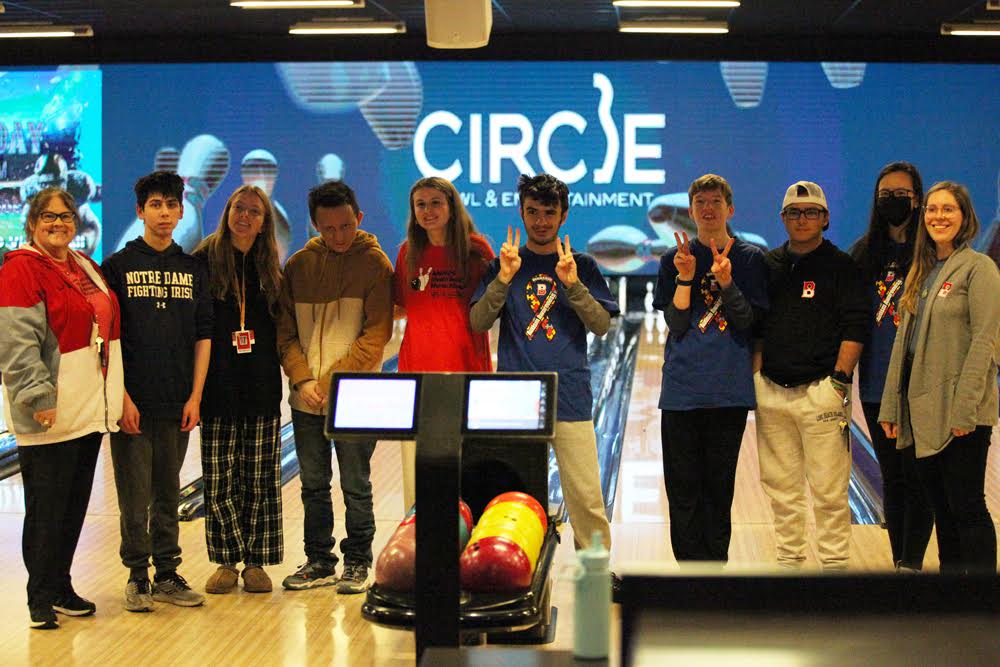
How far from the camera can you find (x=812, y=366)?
3.60 m

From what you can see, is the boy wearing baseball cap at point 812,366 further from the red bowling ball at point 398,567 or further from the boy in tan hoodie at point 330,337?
the red bowling ball at point 398,567

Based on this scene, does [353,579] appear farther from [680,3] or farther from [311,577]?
[680,3]

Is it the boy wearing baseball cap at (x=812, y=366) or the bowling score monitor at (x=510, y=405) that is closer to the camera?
the bowling score monitor at (x=510, y=405)

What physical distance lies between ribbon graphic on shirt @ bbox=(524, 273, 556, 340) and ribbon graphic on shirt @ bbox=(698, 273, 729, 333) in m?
0.49

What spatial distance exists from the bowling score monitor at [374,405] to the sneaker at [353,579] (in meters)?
1.47

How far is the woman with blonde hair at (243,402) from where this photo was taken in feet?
12.3

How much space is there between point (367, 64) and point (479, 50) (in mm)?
1105

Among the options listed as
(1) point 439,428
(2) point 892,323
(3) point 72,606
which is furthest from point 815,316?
(3) point 72,606

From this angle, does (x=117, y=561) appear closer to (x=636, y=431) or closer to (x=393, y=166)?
(x=636, y=431)

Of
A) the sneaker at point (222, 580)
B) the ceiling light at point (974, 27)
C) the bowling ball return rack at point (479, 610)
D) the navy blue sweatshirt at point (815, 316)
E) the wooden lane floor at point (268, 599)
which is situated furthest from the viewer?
the ceiling light at point (974, 27)

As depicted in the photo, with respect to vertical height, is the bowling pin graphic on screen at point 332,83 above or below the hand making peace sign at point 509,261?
above

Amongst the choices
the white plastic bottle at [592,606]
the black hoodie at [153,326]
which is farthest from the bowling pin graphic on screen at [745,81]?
the white plastic bottle at [592,606]

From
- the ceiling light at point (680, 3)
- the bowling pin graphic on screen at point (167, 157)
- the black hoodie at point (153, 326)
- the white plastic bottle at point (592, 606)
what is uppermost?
the ceiling light at point (680, 3)

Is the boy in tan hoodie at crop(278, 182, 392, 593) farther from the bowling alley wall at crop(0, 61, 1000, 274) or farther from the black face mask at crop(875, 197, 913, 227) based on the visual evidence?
the bowling alley wall at crop(0, 61, 1000, 274)
